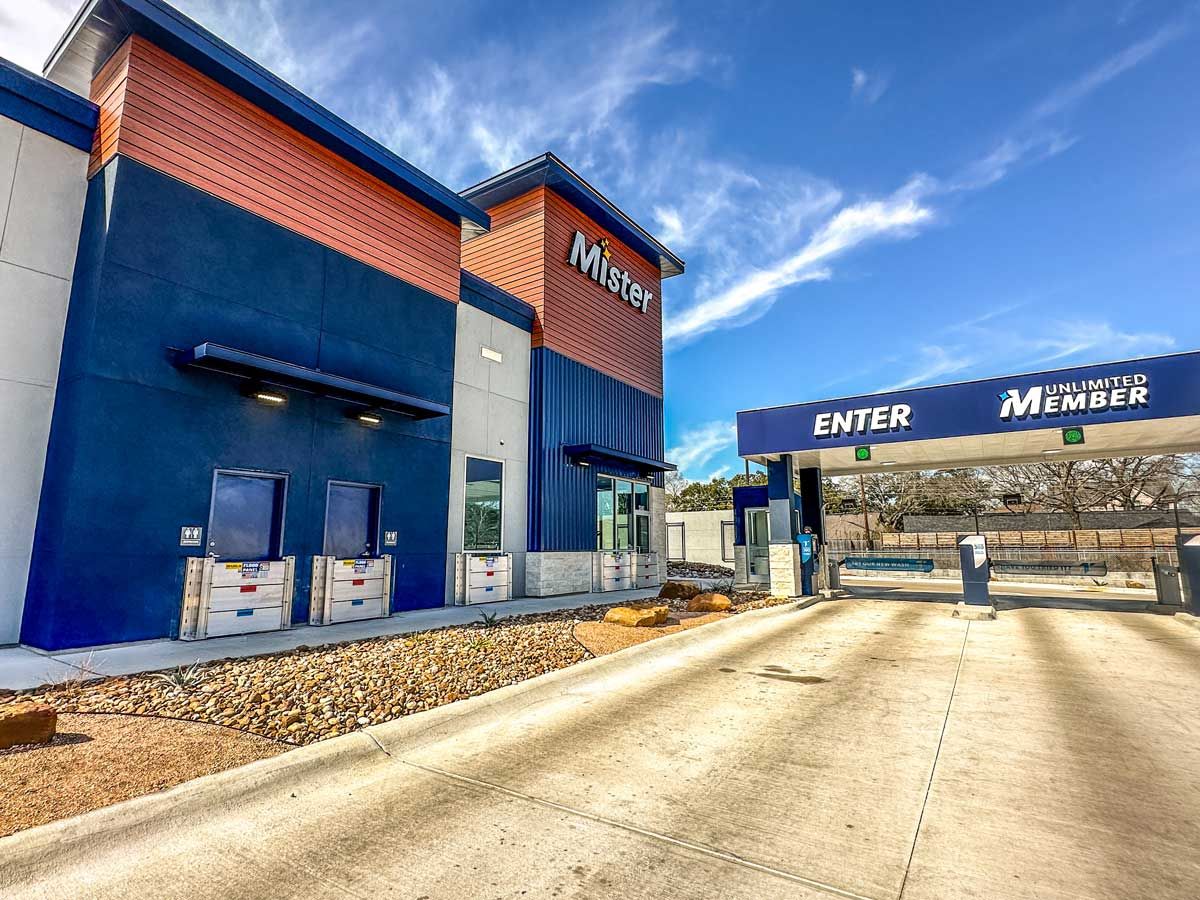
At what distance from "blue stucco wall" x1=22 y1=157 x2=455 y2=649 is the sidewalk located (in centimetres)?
33

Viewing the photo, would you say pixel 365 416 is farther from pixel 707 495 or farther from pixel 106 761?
Answer: pixel 707 495

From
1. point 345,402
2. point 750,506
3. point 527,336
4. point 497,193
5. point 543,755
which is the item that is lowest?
point 543,755

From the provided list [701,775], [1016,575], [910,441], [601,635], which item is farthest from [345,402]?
[1016,575]

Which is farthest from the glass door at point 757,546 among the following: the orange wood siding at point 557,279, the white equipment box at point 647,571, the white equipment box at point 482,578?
the white equipment box at point 482,578

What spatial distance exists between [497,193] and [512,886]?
57.7ft

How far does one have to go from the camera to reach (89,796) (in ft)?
12.6

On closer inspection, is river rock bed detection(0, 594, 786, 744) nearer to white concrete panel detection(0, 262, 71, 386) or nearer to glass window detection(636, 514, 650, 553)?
white concrete panel detection(0, 262, 71, 386)

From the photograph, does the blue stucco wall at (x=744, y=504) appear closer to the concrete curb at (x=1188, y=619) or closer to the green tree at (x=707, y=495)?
A: the concrete curb at (x=1188, y=619)

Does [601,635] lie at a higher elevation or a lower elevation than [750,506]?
lower

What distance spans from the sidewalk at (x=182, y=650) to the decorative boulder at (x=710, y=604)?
13.0ft

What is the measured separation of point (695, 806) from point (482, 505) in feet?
37.2

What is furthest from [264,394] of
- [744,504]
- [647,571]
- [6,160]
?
→ [744,504]

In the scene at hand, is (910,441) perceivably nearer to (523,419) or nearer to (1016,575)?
(523,419)

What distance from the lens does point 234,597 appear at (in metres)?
9.32
